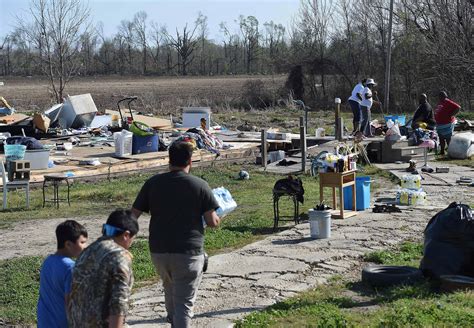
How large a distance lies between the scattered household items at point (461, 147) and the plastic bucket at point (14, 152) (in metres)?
10.3

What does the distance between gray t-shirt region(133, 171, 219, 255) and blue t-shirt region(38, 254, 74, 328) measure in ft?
4.19

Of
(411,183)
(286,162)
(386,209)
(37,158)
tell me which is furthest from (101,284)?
(286,162)

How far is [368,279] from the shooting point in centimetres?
877

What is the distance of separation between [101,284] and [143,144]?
58.0 feet

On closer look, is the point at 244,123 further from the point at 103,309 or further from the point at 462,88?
the point at 103,309

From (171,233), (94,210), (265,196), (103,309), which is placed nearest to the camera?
(103,309)

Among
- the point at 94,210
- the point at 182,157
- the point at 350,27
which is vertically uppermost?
the point at 350,27

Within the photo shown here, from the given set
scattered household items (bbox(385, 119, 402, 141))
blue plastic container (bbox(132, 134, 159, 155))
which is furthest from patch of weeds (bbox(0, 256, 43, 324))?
scattered household items (bbox(385, 119, 402, 141))

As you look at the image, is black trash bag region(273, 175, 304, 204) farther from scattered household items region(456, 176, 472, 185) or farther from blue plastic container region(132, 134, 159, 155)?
blue plastic container region(132, 134, 159, 155)

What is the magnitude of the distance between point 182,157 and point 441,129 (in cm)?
1632

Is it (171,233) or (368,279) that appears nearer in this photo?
(171,233)

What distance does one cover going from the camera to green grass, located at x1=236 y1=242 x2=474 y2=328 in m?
7.05

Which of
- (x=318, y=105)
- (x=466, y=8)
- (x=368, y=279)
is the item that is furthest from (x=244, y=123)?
(x=368, y=279)

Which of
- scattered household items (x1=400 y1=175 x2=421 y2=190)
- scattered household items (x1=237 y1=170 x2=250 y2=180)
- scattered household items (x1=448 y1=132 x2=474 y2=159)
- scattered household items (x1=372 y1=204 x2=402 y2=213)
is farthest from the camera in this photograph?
scattered household items (x1=448 y1=132 x2=474 y2=159)
